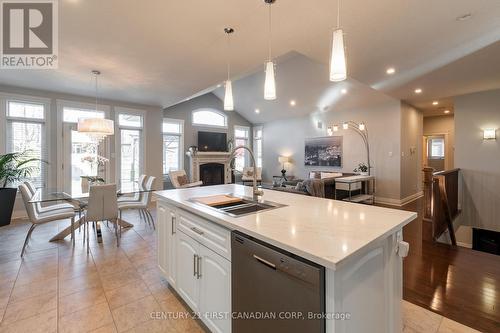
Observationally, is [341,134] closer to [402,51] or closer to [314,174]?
[314,174]

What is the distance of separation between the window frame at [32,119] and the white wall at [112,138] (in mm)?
24

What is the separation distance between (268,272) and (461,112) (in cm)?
640

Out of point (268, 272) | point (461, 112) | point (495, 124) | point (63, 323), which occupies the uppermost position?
point (461, 112)

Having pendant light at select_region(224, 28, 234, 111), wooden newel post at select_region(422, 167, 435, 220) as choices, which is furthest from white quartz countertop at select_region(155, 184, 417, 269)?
wooden newel post at select_region(422, 167, 435, 220)

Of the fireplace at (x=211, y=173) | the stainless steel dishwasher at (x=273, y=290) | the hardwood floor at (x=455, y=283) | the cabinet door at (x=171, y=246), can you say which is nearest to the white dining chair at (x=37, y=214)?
the cabinet door at (x=171, y=246)

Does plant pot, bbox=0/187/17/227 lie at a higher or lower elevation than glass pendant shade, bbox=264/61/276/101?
lower

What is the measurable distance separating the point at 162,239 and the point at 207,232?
90 centimetres

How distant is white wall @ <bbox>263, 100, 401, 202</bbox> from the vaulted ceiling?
177cm

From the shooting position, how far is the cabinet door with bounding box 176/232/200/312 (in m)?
1.67

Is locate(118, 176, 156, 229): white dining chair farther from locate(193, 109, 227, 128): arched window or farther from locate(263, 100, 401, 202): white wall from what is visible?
locate(263, 100, 401, 202): white wall

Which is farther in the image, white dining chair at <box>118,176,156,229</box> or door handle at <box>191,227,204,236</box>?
white dining chair at <box>118,176,156,229</box>

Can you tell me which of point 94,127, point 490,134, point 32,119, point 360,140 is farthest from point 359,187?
point 32,119

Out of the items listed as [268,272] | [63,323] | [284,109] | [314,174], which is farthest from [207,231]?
[284,109]

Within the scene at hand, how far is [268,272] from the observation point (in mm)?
1089
